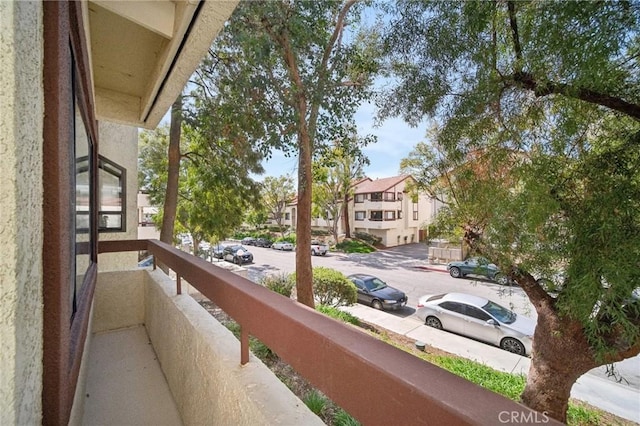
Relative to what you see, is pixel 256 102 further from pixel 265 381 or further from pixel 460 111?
pixel 265 381

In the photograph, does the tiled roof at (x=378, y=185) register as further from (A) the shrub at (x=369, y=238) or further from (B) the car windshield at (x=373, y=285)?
(B) the car windshield at (x=373, y=285)

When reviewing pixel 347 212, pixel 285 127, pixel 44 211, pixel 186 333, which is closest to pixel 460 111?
pixel 285 127

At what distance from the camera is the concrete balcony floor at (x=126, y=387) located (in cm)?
211

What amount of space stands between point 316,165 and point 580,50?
6438 millimetres

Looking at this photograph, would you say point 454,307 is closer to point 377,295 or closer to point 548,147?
point 377,295

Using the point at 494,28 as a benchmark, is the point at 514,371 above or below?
below

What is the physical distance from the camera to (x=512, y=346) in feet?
25.7

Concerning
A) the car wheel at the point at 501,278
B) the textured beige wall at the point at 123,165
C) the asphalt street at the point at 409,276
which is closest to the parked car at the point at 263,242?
the asphalt street at the point at 409,276

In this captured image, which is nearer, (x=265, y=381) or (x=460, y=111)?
(x=265, y=381)

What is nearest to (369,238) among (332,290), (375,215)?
(375,215)

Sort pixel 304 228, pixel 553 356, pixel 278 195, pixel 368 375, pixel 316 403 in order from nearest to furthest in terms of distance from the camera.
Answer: pixel 368 375 → pixel 316 403 → pixel 553 356 → pixel 304 228 → pixel 278 195

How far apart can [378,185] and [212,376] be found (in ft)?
93.5

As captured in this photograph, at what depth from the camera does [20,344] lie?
58 centimetres

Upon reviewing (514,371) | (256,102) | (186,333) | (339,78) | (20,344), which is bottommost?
(514,371)
